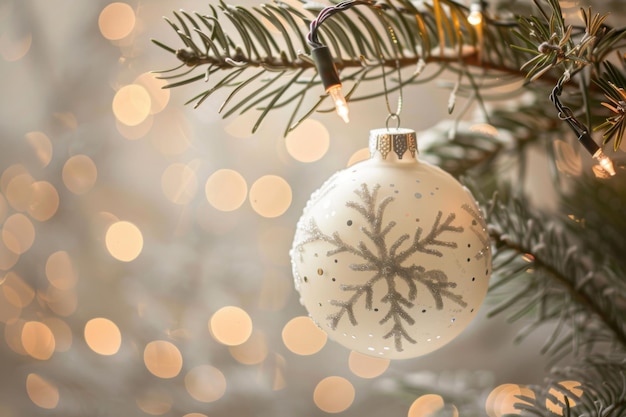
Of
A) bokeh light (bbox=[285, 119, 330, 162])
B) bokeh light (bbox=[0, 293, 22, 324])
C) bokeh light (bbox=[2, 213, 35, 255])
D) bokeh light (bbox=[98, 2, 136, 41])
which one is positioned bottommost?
bokeh light (bbox=[0, 293, 22, 324])

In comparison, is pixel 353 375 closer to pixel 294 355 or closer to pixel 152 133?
pixel 294 355

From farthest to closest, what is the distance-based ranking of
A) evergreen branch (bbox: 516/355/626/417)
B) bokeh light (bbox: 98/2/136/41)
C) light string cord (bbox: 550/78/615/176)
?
bokeh light (bbox: 98/2/136/41), evergreen branch (bbox: 516/355/626/417), light string cord (bbox: 550/78/615/176)

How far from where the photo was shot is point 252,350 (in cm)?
92

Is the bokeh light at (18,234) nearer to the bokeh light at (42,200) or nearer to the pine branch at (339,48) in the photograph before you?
the bokeh light at (42,200)

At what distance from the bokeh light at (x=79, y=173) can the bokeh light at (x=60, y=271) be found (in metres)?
0.10

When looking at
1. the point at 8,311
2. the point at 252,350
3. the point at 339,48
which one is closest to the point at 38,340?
the point at 8,311

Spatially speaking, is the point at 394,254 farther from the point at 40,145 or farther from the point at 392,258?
the point at 40,145

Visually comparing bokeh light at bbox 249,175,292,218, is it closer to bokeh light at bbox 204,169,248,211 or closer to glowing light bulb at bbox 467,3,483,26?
bokeh light at bbox 204,169,248,211

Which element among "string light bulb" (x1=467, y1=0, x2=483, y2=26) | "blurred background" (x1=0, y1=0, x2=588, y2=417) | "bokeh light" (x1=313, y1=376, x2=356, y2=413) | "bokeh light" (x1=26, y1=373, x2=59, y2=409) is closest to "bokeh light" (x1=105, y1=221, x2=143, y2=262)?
"blurred background" (x1=0, y1=0, x2=588, y2=417)

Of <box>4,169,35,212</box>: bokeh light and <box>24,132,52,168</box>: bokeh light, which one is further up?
<box>24,132,52,168</box>: bokeh light

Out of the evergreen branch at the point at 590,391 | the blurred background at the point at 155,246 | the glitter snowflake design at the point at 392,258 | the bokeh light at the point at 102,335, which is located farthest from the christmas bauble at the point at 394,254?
the bokeh light at the point at 102,335

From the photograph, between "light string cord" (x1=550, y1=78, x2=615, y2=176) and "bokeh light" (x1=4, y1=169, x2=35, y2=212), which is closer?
"light string cord" (x1=550, y1=78, x2=615, y2=176)

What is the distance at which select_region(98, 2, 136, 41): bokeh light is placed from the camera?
32.8 inches

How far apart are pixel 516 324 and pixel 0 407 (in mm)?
738
